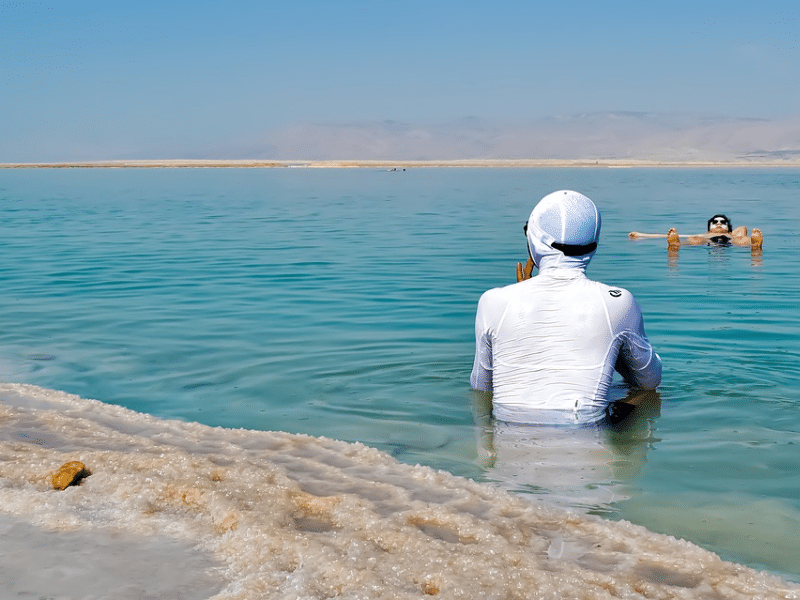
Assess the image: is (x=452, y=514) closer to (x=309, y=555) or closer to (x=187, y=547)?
(x=309, y=555)

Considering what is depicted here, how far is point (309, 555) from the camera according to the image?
160 inches

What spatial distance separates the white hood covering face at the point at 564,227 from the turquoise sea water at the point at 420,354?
3.70 feet

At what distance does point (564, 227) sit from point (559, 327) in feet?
1.97

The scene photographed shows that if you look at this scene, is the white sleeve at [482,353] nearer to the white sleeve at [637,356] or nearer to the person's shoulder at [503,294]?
the person's shoulder at [503,294]

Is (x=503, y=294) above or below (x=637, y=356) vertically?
above

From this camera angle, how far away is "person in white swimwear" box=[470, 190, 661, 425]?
18.7 feet

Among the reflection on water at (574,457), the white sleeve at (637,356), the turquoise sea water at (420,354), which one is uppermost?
the white sleeve at (637,356)

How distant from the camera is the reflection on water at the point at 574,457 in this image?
210 inches

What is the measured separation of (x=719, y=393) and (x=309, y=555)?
4.80 meters

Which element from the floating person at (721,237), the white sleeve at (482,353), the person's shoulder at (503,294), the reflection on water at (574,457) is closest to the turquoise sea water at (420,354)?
the reflection on water at (574,457)

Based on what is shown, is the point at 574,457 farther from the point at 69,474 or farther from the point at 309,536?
the point at 69,474

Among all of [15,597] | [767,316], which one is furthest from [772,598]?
[767,316]

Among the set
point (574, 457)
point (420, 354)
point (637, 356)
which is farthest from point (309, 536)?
point (420, 354)

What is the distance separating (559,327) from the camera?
5.75 m
